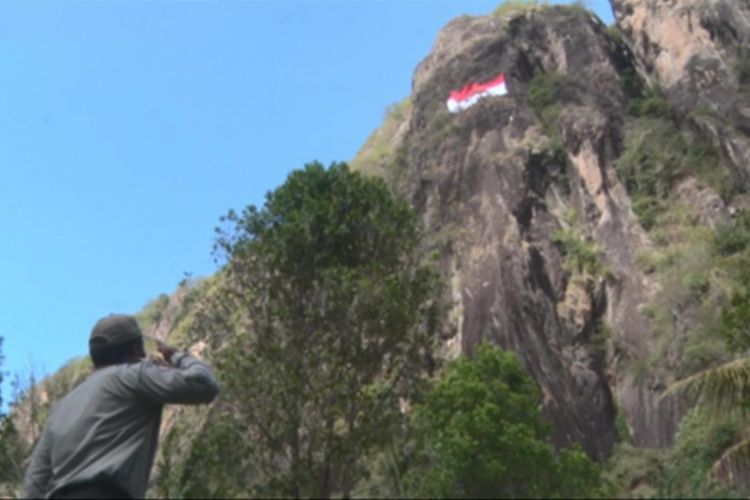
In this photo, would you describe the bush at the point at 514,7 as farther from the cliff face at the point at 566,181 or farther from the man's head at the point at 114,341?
the man's head at the point at 114,341

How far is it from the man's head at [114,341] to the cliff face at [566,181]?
2293 cm

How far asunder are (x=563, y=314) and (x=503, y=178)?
21.3ft

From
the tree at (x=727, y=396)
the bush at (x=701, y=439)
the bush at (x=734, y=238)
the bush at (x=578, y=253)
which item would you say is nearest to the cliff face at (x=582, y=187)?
the bush at (x=578, y=253)

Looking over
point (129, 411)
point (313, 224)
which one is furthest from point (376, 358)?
point (129, 411)

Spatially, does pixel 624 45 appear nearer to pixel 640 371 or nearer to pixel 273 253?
pixel 640 371

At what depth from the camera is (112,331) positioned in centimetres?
415

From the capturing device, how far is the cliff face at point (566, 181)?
29016 millimetres

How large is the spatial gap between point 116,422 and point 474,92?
3748cm

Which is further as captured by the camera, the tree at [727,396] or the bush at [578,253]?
the bush at [578,253]

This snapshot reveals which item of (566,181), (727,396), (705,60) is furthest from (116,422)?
(705,60)

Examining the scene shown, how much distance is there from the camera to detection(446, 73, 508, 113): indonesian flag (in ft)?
130

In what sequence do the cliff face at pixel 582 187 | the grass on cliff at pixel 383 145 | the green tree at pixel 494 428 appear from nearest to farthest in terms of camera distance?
1. the green tree at pixel 494 428
2. the cliff face at pixel 582 187
3. the grass on cliff at pixel 383 145

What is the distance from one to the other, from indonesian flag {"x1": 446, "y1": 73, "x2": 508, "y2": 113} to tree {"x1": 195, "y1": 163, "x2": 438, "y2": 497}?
24053 millimetres

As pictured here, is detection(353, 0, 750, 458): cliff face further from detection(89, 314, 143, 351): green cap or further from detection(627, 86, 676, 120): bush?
detection(89, 314, 143, 351): green cap
